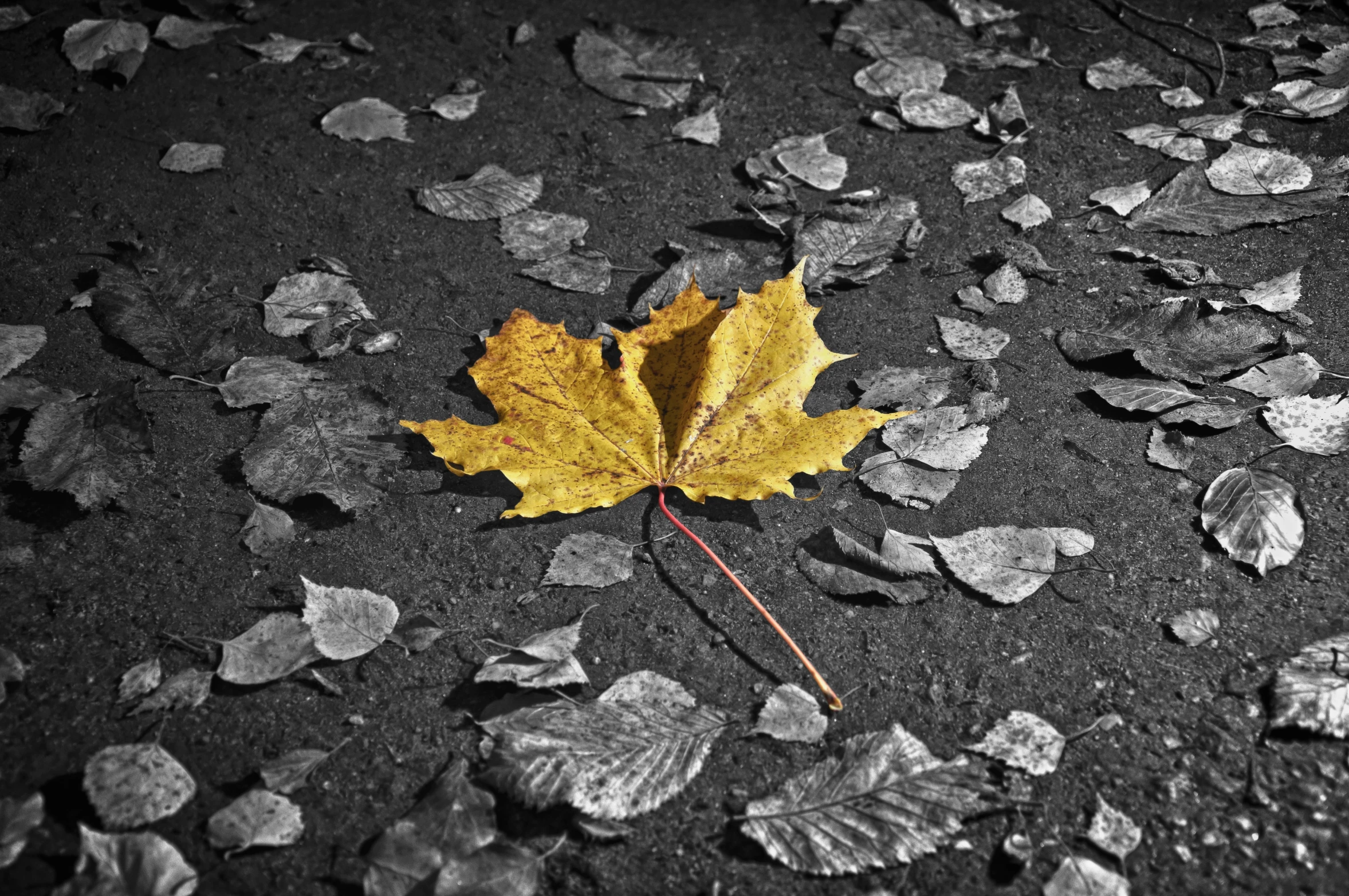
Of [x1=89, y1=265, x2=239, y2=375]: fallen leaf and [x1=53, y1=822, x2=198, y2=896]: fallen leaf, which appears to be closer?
[x1=53, y1=822, x2=198, y2=896]: fallen leaf

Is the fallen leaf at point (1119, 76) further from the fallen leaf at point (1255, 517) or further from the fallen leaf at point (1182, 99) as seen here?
the fallen leaf at point (1255, 517)

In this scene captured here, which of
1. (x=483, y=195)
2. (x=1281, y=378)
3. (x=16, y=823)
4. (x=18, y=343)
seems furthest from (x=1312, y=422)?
(x=18, y=343)

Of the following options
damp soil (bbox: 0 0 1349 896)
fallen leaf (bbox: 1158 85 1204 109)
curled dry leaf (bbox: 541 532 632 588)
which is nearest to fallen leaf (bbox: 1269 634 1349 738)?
damp soil (bbox: 0 0 1349 896)

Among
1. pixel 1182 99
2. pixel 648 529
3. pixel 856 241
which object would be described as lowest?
pixel 648 529

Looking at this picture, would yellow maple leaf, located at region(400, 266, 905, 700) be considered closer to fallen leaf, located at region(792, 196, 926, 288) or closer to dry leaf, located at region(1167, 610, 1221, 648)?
fallen leaf, located at region(792, 196, 926, 288)

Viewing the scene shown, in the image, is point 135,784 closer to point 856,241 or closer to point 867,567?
point 867,567

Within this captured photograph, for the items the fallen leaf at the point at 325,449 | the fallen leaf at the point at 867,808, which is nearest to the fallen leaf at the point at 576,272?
the fallen leaf at the point at 325,449
